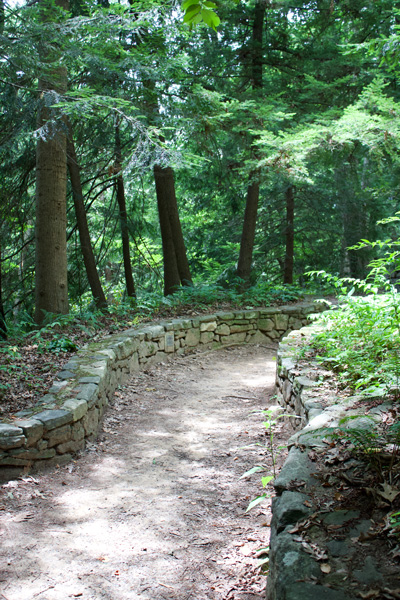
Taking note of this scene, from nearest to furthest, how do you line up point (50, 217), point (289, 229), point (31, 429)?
point (31, 429), point (50, 217), point (289, 229)

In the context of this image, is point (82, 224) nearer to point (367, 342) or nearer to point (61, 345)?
point (61, 345)

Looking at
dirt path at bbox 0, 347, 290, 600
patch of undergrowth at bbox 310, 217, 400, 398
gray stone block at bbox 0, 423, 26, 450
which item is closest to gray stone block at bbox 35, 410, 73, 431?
gray stone block at bbox 0, 423, 26, 450

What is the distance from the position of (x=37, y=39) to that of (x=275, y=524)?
19.0 ft

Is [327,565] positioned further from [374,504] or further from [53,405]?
[53,405]

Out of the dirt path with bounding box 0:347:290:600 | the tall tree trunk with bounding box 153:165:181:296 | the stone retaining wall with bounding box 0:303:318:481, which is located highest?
the tall tree trunk with bounding box 153:165:181:296

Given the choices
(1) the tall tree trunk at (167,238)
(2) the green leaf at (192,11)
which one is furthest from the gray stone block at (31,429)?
(1) the tall tree trunk at (167,238)

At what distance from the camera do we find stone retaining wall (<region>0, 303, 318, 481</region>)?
11.4ft

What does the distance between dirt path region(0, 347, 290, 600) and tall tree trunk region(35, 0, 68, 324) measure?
260 centimetres

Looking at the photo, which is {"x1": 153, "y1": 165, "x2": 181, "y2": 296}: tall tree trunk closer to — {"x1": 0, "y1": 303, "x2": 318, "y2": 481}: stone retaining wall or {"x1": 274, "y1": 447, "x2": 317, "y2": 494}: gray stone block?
{"x1": 0, "y1": 303, "x2": 318, "y2": 481}: stone retaining wall

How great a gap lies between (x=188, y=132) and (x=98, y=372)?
538 cm

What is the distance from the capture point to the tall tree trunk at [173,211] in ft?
31.2

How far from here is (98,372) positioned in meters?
4.85

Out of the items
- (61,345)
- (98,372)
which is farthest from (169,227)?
(98,372)

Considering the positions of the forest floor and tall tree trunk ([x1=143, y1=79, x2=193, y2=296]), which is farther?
tall tree trunk ([x1=143, y1=79, x2=193, y2=296])
